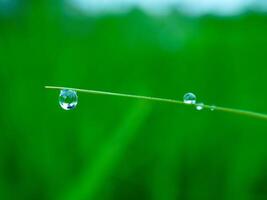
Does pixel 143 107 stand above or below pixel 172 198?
above

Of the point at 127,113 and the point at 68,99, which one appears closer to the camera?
the point at 68,99

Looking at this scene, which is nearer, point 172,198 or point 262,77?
point 172,198

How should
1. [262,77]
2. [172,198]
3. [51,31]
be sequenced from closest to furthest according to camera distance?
[172,198]
[262,77]
[51,31]

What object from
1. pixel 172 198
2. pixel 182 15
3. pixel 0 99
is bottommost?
pixel 172 198

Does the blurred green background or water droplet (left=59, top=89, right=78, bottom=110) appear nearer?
water droplet (left=59, top=89, right=78, bottom=110)

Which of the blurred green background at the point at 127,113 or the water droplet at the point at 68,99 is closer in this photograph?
the water droplet at the point at 68,99

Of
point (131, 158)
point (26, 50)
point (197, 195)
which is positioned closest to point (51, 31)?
point (26, 50)

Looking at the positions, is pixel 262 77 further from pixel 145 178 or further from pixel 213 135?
pixel 145 178

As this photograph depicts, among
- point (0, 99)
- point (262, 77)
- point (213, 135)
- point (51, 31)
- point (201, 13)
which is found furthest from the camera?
point (201, 13)
